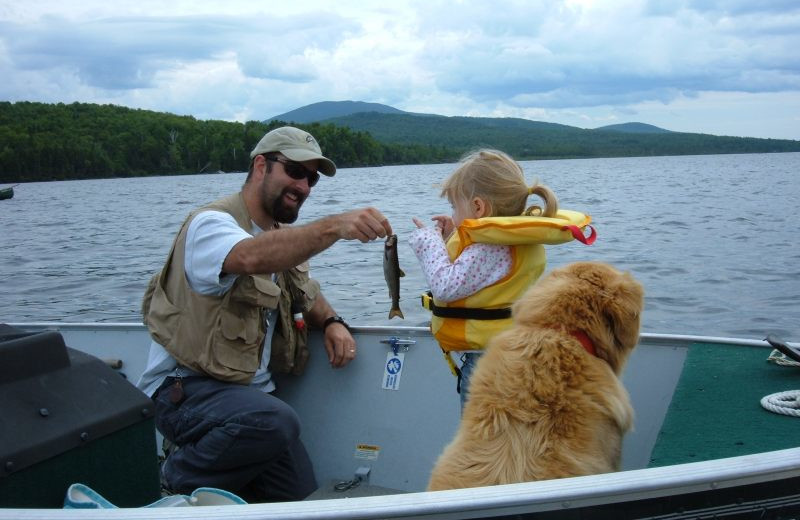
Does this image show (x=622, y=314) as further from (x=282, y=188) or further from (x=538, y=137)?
(x=538, y=137)

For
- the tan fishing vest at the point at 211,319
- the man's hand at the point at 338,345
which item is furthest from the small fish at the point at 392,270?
the man's hand at the point at 338,345

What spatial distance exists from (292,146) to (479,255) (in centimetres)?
127

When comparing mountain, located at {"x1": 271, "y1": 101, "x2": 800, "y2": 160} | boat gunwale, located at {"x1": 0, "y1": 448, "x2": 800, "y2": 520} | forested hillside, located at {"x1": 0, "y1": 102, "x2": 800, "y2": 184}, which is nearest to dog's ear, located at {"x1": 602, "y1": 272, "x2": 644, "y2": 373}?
boat gunwale, located at {"x1": 0, "y1": 448, "x2": 800, "y2": 520}

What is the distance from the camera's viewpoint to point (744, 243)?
16.7m

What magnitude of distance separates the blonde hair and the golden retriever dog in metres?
0.72

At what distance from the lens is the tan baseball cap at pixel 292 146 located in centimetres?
411

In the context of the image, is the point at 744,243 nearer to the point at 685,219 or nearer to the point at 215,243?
the point at 685,219

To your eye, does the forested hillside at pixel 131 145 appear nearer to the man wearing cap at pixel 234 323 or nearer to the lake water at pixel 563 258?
the lake water at pixel 563 258

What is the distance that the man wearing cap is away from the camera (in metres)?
3.51

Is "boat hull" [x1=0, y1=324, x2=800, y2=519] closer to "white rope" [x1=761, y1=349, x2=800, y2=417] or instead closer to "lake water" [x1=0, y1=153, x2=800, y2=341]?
"white rope" [x1=761, y1=349, x2=800, y2=417]

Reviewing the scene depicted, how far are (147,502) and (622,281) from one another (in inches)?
79.2

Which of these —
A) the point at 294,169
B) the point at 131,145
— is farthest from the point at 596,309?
the point at 131,145

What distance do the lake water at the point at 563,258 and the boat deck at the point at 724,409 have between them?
153 centimetres

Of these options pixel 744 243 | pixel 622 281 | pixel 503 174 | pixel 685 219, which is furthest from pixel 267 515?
pixel 685 219
